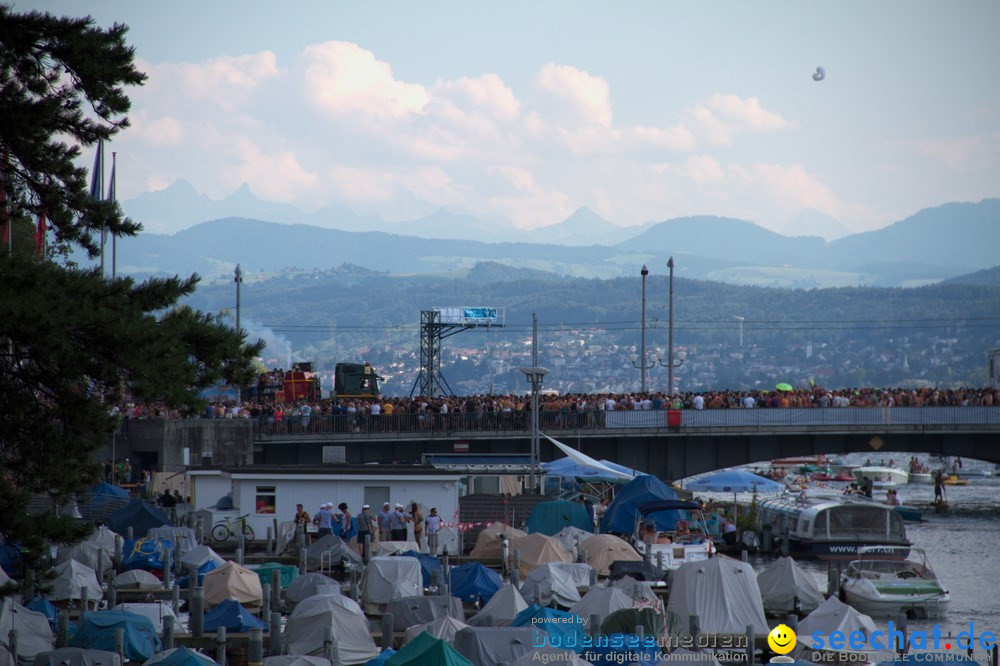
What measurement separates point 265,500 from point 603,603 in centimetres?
1813

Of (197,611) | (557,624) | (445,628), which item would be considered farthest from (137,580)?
(557,624)

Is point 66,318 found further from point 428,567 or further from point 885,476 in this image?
point 885,476

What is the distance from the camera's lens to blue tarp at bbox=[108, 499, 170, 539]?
39531 millimetres

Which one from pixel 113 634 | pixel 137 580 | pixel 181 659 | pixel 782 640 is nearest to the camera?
pixel 181 659

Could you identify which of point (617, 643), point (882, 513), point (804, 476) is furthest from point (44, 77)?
point (804, 476)

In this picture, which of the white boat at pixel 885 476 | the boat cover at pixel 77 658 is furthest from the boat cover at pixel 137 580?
the white boat at pixel 885 476

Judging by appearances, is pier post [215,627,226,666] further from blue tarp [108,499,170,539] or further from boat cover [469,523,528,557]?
blue tarp [108,499,170,539]

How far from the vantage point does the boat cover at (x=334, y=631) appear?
25.2 m

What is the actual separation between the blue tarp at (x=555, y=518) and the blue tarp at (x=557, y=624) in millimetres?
15447

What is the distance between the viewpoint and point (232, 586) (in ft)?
99.6

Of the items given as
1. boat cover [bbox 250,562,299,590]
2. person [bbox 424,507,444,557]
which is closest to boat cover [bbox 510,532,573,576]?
person [bbox 424,507,444,557]

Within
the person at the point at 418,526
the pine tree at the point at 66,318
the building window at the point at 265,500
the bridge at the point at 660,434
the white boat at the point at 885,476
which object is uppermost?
the pine tree at the point at 66,318

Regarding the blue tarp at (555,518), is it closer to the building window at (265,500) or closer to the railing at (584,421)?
the building window at (265,500)

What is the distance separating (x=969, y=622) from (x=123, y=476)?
3099 cm
